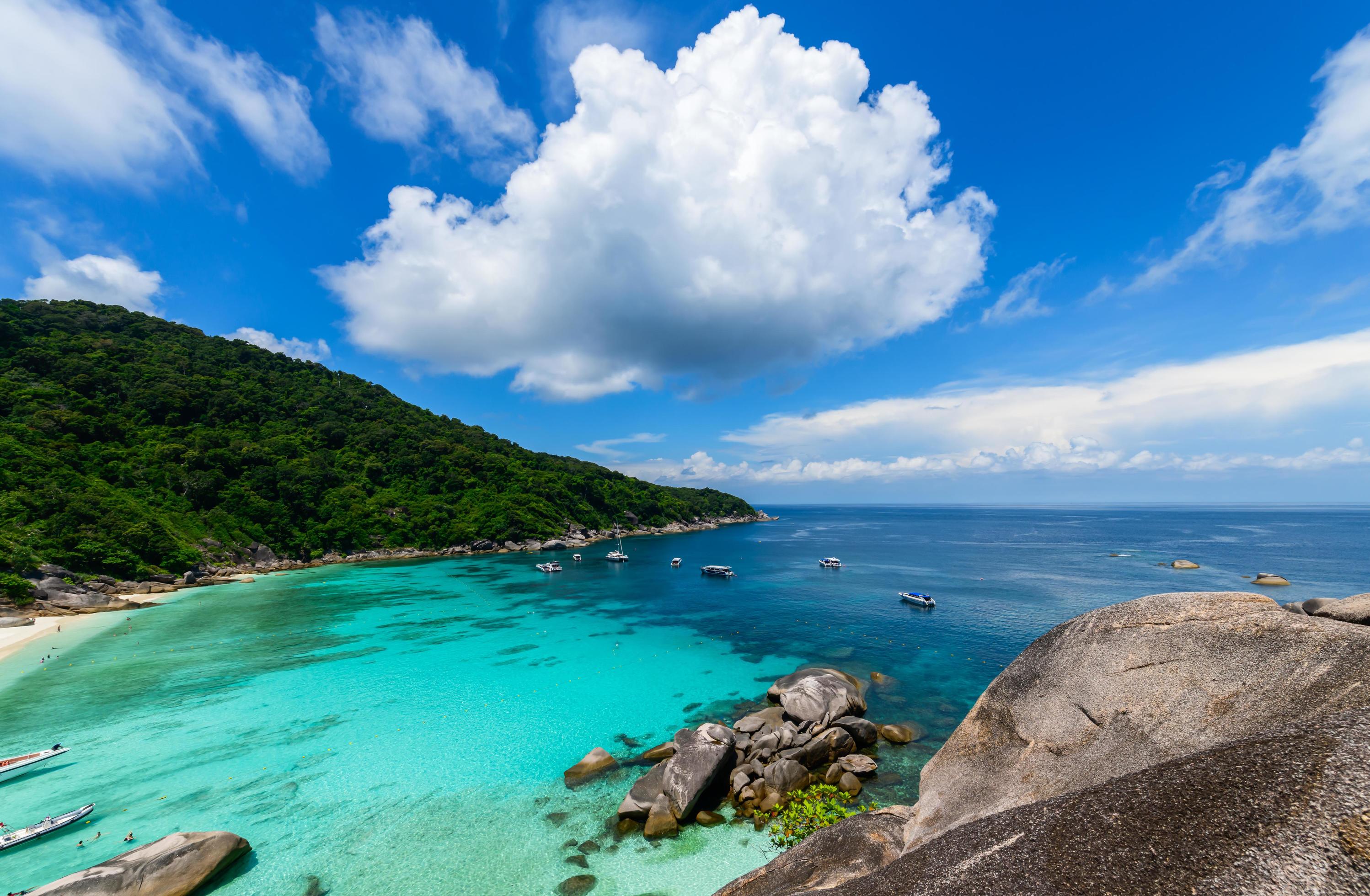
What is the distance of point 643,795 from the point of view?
15609mm

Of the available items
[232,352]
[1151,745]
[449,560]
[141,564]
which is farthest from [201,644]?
[232,352]

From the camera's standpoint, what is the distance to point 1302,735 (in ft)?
12.3

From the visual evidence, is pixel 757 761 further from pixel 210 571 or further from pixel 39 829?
pixel 210 571

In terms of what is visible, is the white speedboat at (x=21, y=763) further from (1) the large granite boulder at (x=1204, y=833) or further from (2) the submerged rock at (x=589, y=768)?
(1) the large granite boulder at (x=1204, y=833)

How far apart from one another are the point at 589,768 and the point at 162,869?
11868mm

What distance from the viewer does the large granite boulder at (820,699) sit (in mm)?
20688

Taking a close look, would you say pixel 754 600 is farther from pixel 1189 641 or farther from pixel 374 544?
pixel 374 544

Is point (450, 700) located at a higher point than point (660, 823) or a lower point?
higher

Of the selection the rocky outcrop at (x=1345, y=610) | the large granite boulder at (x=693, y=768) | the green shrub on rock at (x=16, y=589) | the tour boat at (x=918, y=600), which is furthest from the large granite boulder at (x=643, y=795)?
the green shrub on rock at (x=16, y=589)

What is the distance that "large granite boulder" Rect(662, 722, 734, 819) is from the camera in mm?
15430

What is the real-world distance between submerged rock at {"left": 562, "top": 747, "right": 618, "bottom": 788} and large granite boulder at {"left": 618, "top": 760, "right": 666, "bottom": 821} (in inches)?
88.9

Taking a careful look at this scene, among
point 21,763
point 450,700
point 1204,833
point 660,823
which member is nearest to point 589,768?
point 660,823

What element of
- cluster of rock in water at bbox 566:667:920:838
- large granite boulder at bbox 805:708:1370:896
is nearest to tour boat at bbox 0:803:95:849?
cluster of rock in water at bbox 566:667:920:838

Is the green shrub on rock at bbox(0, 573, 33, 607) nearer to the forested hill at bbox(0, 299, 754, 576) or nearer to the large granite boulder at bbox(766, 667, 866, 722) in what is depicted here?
the forested hill at bbox(0, 299, 754, 576)
